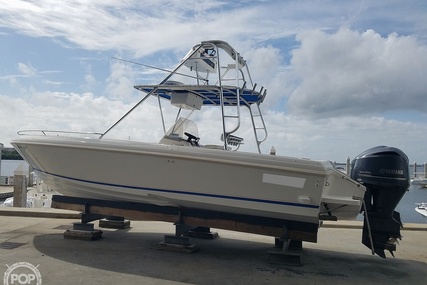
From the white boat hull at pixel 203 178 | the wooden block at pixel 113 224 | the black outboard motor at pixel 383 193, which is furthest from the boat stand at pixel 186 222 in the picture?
the wooden block at pixel 113 224

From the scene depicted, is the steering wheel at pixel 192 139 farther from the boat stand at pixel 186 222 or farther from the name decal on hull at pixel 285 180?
the name decal on hull at pixel 285 180

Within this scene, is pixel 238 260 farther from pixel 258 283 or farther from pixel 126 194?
pixel 126 194

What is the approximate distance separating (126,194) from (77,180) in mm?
729

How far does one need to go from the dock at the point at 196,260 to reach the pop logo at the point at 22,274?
0.22ft

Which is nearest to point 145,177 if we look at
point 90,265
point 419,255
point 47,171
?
point 90,265

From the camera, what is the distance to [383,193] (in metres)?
5.19

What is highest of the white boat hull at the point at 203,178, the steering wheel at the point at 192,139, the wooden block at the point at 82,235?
the steering wheel at the point at 192,139

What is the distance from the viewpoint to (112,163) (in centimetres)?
534

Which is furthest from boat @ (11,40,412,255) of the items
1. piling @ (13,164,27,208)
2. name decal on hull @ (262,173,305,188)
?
piling @ (13,164,27,208)

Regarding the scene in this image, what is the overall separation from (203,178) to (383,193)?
2240mm

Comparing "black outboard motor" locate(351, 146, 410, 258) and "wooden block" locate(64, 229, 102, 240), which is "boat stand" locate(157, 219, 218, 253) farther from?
"black outboard motor" locate(351, 146, 410, 258)

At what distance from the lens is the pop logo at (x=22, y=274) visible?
4.05 metres

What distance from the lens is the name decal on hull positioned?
4809 mm

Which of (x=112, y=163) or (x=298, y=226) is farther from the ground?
(x=112, y=163)
